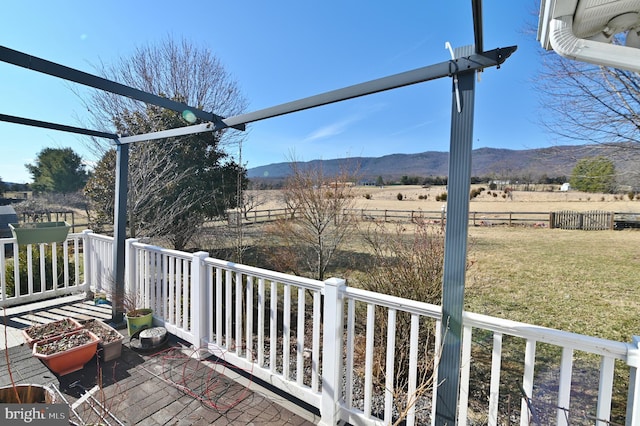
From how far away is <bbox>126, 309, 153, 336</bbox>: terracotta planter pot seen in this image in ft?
9.47

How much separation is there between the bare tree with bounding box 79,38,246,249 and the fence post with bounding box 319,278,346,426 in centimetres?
460

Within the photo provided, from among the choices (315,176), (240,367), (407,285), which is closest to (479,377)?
(407,285)

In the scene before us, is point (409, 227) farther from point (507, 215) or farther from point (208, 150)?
point (507, 215)

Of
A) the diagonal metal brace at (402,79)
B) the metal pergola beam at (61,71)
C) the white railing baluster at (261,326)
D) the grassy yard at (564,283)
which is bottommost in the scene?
the grassy yard at (564,283)

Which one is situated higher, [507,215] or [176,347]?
[507,215]

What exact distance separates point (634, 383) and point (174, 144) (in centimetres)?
737

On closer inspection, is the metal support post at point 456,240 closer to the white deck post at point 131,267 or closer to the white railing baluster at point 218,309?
the white railing baluster at point 218,309

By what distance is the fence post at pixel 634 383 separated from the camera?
109 centimetres

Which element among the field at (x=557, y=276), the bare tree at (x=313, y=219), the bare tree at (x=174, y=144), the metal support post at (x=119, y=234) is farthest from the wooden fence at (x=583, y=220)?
the metal support post at (x=119, y=234)

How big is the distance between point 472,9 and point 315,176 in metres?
4.89

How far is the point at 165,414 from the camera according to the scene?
6.19ft
